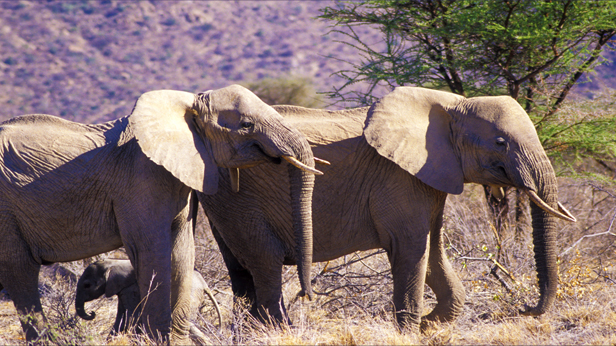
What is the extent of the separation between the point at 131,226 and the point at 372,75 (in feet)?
17.8

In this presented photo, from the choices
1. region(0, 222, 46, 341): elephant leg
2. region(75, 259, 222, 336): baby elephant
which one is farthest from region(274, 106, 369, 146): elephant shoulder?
region(0, 222, 46, 341): elephant leg

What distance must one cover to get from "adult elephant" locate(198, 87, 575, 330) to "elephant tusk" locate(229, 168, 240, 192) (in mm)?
167

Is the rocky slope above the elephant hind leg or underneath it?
underneath

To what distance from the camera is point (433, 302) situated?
6.22m

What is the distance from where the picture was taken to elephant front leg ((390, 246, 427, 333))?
16.2 feet

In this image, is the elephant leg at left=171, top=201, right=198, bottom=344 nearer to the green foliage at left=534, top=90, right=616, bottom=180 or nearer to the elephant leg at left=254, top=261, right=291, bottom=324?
the elephant leg at left=254, top=261, right=291, bottom=324

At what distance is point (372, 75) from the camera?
920cm

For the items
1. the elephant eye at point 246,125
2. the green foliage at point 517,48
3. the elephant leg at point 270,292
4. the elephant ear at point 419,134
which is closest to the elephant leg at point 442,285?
the elephant ear at point 419,134

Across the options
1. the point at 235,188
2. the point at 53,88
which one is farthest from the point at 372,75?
the point at 53,88

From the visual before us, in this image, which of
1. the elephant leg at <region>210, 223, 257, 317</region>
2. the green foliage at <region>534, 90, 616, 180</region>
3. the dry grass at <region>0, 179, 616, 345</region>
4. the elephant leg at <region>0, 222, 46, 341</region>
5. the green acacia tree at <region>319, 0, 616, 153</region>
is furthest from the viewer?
the green foliage at <region>534, 90, 616, 180</region>

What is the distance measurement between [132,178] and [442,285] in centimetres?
266

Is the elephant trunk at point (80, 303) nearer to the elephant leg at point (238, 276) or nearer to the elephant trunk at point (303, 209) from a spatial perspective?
the elephant leg at point (238, 276)

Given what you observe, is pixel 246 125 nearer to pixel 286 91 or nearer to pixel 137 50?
pixel 286 91

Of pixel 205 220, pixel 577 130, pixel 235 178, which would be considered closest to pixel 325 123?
pixel 235 178
